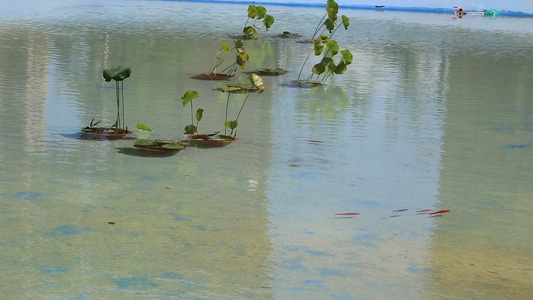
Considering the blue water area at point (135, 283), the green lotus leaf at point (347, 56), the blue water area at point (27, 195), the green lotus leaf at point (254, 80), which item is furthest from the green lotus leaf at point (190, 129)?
the green lotus leaf at point (347, 56)

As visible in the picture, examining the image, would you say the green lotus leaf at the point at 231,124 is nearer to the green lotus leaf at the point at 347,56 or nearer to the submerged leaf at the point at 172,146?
the submerged leaf at the point at 172,146

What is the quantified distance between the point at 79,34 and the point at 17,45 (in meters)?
1.42

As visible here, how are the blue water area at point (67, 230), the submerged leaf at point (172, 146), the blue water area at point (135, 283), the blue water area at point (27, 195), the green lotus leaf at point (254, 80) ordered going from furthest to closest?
the green lotus leaf at point (254, 80)
the submerged leaf at point (172, 146)
the blue water area at point (27, 195)
the blue water area at point (67, 230)
the blue water area at point (135, 283)

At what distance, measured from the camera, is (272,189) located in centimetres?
335

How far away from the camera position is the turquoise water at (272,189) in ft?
7.93

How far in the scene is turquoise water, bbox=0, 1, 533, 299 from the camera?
2.42 m

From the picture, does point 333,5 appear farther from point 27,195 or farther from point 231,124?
point 27,195

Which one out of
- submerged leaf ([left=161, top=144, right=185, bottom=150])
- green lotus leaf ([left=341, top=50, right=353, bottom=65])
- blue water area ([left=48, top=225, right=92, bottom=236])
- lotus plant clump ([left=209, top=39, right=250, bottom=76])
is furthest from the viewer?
green lotus leaf ([left=341, top=50, right=353, bottom=65])

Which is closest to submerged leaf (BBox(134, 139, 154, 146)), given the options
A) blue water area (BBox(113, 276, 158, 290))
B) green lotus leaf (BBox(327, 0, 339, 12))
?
blue water area (BBox(113, 276, 158, 290))

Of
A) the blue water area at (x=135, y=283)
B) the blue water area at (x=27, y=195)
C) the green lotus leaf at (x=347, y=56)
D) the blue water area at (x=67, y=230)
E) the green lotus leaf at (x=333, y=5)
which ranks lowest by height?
the blue water area at (x=135, y=283)

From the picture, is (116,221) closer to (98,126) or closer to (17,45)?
(98,126)

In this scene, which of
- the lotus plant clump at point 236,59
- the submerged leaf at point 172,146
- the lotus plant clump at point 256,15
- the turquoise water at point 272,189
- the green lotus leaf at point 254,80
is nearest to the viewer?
the turquoise water at point 272,189

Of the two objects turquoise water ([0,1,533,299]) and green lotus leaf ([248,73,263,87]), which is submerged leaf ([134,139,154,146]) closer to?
turquoise water ([0,1,533,299])

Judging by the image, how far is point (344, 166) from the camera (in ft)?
12.4
